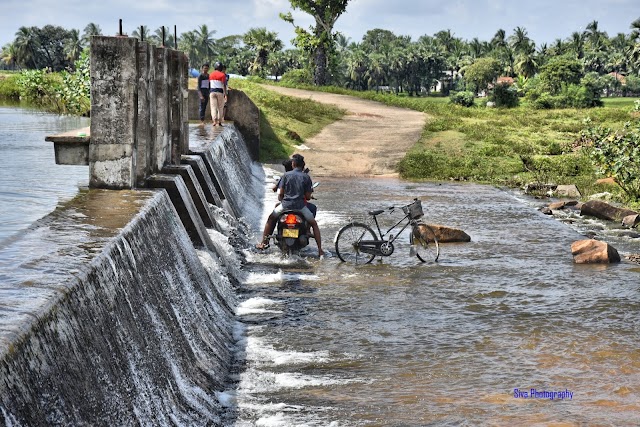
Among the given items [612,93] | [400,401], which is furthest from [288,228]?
[612,93]

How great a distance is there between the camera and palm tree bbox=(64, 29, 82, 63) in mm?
120875

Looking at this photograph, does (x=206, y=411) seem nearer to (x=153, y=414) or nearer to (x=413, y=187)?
(x=153, y=414)

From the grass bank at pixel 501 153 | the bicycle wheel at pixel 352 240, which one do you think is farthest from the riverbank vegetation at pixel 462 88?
the bicycle wheel at pixel 352 240

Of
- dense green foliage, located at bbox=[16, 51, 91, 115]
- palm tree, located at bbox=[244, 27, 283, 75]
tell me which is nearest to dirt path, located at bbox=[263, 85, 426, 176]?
dense green foliage, located at bbox=[16, 51, 91, 115]

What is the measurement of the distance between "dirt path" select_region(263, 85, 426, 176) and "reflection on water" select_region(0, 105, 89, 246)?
9276 mm

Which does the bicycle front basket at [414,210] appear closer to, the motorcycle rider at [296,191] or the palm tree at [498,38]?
the motorcycle rider at [296,191]

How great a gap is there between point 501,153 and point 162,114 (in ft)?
63.7

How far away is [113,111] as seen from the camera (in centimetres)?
1300

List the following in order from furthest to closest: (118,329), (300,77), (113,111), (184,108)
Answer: (300,77), (184,108), (113,111), (118,329)

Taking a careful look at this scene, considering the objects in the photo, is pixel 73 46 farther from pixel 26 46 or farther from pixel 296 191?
pixel 296 191

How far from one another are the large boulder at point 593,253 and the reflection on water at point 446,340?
0.20 m

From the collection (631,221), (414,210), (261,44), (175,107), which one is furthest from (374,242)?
(261,44)

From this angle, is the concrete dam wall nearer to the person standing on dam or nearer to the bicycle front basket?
the bicycle front basket

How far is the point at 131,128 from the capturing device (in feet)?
43.0
